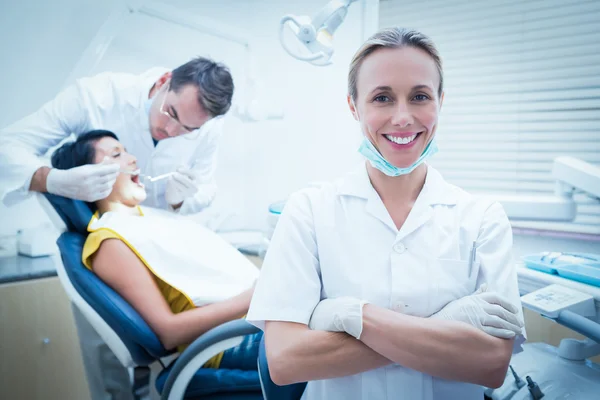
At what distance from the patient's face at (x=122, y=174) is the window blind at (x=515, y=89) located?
4.67ft

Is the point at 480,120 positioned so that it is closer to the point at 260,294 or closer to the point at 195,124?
the point at 195,124

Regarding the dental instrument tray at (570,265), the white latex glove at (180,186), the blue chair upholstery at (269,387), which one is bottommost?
the blue chair upholstery at (269,387)

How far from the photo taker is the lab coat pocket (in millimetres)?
971

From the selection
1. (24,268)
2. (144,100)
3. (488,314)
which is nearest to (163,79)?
(144,100)

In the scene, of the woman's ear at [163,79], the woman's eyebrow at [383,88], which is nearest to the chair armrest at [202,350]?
the woman's eyebrow at [383,88]

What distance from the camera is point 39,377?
134 cm

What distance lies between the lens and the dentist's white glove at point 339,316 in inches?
34.6

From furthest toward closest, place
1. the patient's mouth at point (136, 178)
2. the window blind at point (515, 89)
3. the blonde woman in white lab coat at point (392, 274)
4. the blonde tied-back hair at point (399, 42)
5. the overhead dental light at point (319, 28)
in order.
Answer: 1. the window blind at point (515, 89)
2. the overhead dental light at point (319, 28)
3. the patient's mouth at point (136, 178)
4. the blonde tied-back hair at point (399, 42)
5. the blonde woman in white lab coat at point (392, 274)

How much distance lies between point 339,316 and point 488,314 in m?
0.30

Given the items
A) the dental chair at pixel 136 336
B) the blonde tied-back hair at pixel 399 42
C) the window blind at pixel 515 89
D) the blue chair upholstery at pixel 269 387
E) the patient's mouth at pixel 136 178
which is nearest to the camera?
the blonde tied-back hair at pixel 399 42

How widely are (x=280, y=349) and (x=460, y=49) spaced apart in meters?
1.76

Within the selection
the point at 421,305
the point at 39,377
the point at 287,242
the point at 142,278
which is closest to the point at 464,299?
the point at 421,305

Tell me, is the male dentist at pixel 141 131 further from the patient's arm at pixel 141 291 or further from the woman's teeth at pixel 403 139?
the woman's teeth at pixel 403 139

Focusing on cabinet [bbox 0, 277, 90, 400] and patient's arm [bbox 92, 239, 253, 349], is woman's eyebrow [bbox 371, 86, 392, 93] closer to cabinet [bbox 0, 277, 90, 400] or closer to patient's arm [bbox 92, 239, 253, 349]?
patient's arm [bbox 92, 239, 253, 349]
